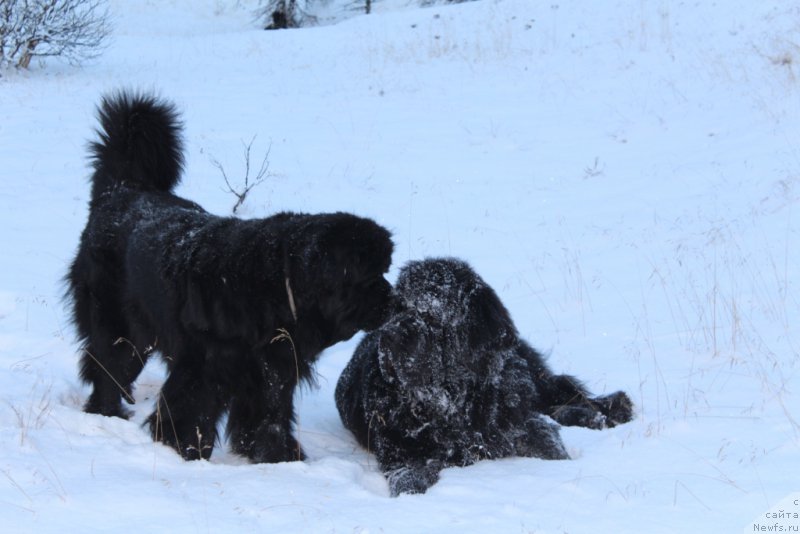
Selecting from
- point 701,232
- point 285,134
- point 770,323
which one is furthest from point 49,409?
point 285,134

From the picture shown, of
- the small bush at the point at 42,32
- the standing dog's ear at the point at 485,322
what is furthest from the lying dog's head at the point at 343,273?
the small bush at the point at 42,32

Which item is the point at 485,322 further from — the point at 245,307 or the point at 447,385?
the point at 245,307

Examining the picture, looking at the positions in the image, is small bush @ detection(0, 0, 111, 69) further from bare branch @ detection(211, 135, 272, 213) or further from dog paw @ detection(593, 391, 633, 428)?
dog paw @ detection(593, 391, 633, 428)

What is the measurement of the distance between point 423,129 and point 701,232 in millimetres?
5679

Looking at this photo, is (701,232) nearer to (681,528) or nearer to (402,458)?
(402,458)

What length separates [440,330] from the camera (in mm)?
3971

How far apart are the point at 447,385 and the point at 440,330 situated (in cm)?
29

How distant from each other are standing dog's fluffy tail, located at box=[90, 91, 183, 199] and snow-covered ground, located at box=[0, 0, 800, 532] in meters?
0.92

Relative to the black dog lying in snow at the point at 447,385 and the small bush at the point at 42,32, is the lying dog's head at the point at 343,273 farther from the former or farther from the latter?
the small bush at the point at 42,32

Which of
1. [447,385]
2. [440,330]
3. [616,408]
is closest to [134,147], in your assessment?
[440,330]

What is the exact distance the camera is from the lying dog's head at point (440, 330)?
13.0 feet

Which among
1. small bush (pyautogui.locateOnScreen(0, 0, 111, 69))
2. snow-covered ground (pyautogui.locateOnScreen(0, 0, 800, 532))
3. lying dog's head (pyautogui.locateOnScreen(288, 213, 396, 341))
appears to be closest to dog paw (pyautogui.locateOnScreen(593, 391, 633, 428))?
snow-covered ground (pyautogui.locateOnScreen(0, 0, 800, 532))

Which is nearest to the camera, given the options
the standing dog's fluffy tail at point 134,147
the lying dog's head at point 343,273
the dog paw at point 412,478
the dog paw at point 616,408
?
the dog paw at point 412,478

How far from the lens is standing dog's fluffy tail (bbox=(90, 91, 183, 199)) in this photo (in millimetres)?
4984
